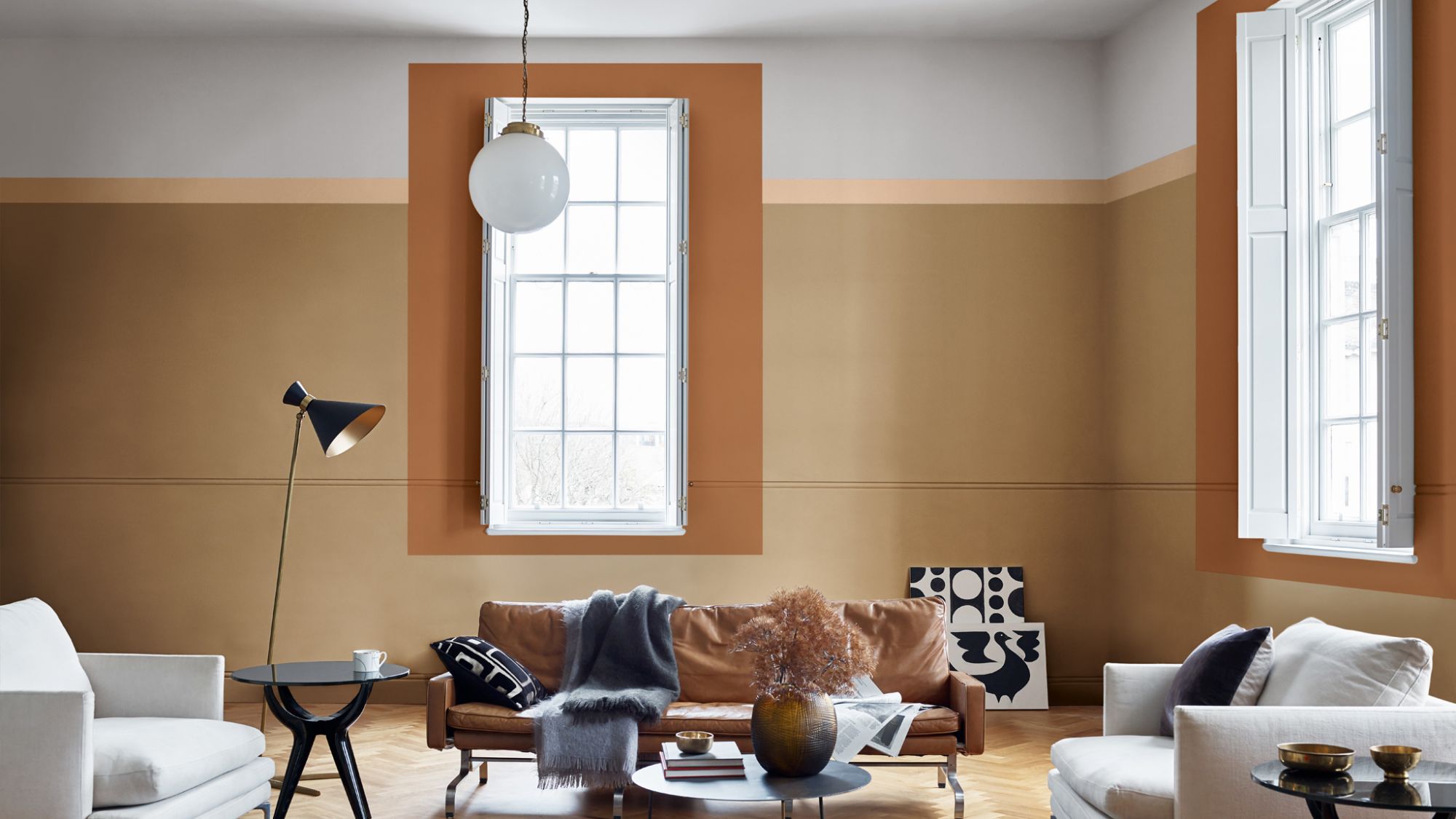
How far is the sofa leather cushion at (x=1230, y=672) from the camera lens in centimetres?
354

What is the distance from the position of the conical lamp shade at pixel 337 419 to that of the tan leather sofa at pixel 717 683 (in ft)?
3.06

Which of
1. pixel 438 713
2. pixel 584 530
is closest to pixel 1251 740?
pixel 438 713

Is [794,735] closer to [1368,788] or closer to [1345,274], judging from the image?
[1368,788]

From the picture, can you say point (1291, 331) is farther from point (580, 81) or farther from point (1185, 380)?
point (580, 81)

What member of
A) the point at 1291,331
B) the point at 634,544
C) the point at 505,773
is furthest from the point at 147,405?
the point at 1291,331

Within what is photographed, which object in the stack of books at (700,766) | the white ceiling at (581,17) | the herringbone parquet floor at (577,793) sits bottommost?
the herringbone parquet floor at (577,793)

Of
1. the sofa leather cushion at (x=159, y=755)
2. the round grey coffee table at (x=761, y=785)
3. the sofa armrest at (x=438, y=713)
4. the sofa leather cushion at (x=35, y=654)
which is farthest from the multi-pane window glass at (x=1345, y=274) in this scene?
the sofa leather cushion at (x=35, y=654)

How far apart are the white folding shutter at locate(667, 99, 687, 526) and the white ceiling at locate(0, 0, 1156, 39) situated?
59 cm

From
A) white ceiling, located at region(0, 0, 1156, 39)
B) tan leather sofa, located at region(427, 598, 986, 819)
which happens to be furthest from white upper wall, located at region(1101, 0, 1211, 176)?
tan leather sofa, located at region(427, 598, 986, 819)

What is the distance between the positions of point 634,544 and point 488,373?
1.30 m

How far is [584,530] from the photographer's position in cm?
649

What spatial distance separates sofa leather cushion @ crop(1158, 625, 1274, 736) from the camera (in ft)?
11.6

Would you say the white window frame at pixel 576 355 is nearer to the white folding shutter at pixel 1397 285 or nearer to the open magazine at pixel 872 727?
the open magazine at pixel 872 727

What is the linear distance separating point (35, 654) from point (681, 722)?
7.28 ft
